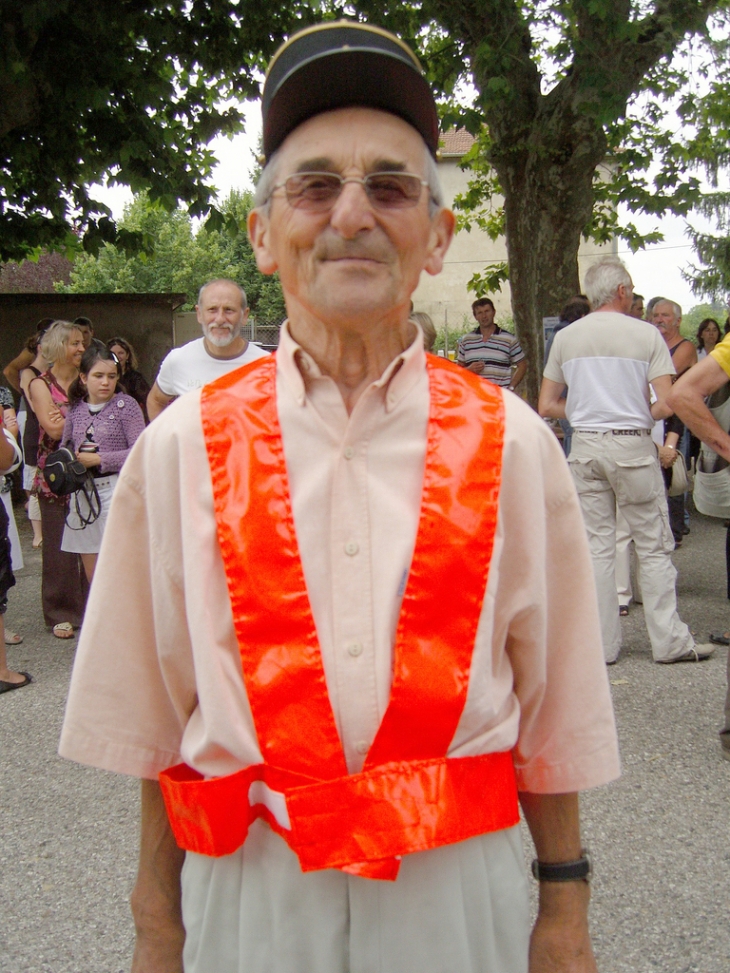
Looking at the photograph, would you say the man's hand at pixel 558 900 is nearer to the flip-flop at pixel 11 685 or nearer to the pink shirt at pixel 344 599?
the pink shirt at pixel 344 599

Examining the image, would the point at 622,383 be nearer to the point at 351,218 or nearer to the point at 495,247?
the point at 351,218

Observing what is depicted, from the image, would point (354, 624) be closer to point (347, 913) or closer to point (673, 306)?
point (347, 913)

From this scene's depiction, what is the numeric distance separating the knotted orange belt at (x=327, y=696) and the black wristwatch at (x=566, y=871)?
0.53ft

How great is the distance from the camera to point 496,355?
10562 mm

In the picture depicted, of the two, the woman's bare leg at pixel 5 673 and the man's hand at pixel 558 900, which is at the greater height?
the man's hand at pixel 558 900

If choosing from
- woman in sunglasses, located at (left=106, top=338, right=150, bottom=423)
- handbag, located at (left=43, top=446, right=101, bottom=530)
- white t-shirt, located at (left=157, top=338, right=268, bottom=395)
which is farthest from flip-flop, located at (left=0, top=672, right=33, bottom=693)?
woman in sunglasses, located at (left=106, top=338, right=150, bottom=423)

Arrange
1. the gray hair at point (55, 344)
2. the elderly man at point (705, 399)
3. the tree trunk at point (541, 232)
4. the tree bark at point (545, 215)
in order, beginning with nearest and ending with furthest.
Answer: the elderly man at point (705, 399) < the gray hair at point (55, 344) < the tree bark at point (545, 215) < the tree trunk at point (541, 232)

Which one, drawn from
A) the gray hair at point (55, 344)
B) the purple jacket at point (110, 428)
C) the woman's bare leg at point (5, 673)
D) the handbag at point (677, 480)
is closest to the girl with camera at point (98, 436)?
the purple jacket at point (110, 428)

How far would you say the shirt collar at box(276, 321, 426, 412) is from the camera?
149 centimetres

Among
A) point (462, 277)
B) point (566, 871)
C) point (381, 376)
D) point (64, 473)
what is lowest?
point (566, 871)

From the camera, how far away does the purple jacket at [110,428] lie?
6.56 m

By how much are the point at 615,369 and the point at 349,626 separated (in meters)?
4.56

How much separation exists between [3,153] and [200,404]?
Answer: 32.9ft

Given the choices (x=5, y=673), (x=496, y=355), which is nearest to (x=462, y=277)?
(x=496, y=355)
